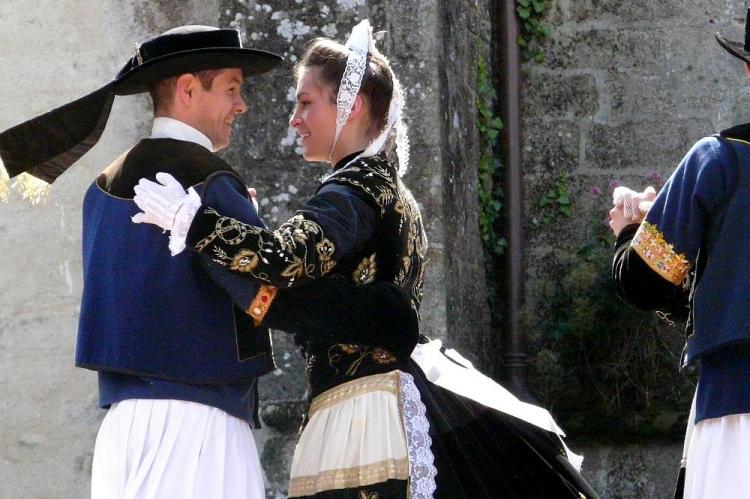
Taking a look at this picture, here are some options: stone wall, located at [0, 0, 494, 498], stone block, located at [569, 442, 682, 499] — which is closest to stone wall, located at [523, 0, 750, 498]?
stone wall, located at [0, 0, 494, 498]

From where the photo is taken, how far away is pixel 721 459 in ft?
12.5

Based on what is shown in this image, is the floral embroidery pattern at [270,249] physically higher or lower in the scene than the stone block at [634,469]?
higher

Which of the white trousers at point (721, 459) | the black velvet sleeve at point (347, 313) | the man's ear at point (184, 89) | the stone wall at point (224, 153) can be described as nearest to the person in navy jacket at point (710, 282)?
the white trousers at point (721, 459)

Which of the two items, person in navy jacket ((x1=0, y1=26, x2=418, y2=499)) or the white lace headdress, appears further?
the white lace headdress

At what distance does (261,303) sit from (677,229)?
1.08m

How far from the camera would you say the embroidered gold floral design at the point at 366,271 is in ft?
13.1

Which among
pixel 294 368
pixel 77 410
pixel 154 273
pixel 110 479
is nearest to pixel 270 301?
pixel 154 273

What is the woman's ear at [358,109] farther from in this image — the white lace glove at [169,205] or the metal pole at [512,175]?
the metal pole at [512,175]

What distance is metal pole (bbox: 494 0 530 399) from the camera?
21.6 feet

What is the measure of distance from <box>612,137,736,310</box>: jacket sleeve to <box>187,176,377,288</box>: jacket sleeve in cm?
75

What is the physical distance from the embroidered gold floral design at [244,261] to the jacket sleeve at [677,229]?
1.03m

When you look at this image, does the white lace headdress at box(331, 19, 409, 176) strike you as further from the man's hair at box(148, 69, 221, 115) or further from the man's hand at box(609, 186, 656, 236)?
the man's hand at box(609, 186, 656, 236)

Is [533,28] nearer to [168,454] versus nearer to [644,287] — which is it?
[644,287]

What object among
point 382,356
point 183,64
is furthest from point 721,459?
point 183,64
